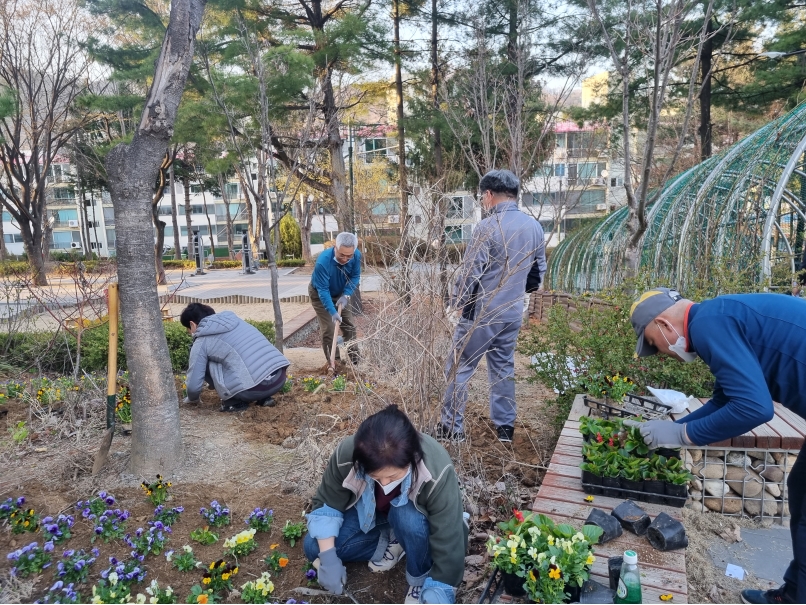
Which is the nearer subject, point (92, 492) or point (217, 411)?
point (92, 492)

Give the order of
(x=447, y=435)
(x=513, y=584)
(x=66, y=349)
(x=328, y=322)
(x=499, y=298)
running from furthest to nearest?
(x=328, y=322)
(x=66, y=349)
(x=499, y=298)
(x=447, y=435)
(x=513, y=584)

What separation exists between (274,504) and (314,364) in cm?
354

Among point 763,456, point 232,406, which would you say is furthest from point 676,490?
point 232,406

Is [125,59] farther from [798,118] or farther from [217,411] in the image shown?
[798,118]

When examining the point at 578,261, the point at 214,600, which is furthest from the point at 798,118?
the point at 214,600

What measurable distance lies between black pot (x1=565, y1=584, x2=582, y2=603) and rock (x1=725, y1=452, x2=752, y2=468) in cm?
136

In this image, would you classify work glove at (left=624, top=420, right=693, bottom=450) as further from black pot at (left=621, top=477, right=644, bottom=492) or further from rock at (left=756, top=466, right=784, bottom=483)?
rock at (left=756, top=466, right=784, bottom=483)

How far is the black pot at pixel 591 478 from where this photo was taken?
2357mm

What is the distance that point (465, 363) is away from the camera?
10.5 ft

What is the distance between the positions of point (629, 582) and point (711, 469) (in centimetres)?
132

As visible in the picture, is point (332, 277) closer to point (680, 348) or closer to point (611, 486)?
point (611, 486)

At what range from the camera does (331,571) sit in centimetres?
204

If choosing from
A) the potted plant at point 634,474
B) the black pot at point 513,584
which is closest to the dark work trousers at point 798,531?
the potted plant at point 634,474

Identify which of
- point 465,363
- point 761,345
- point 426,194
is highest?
point 426,194
